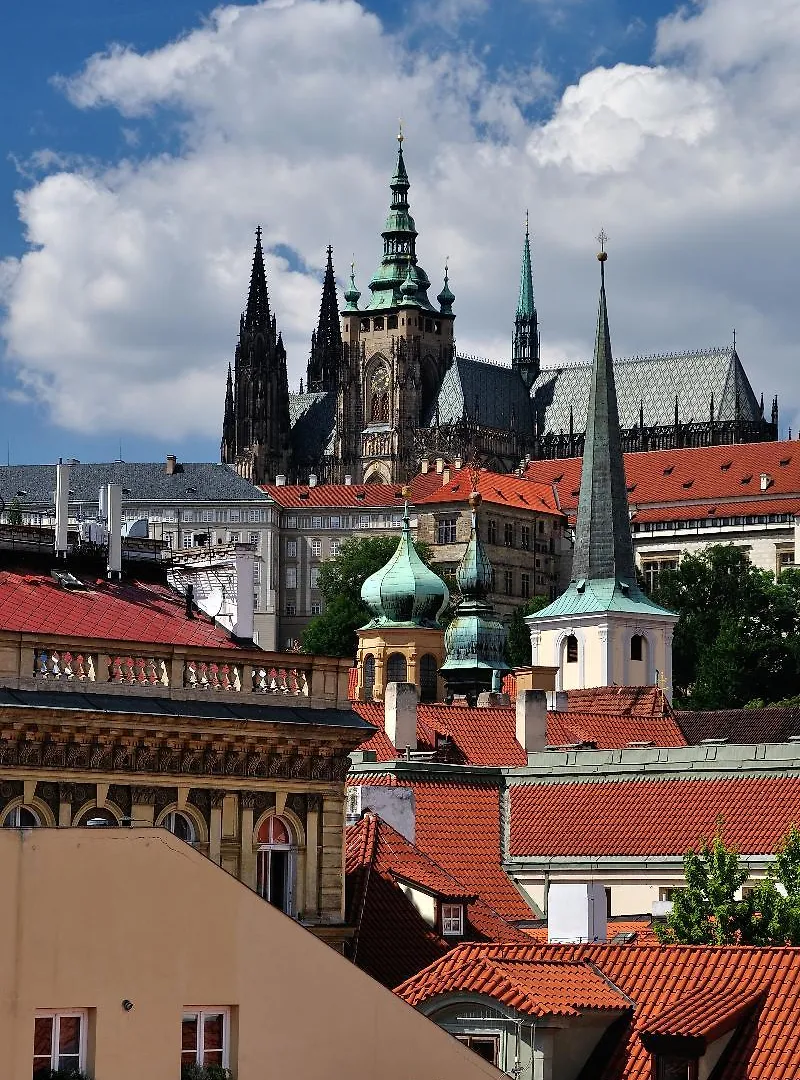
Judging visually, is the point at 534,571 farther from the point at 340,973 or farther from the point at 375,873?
the point at 340,973

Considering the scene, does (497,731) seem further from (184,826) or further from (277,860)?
(184,826)

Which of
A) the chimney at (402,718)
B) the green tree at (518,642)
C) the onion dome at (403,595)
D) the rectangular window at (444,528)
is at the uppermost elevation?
the rectangular window at (444,528)

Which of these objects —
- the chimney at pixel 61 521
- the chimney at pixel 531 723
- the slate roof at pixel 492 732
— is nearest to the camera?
the chimney at pixel 61 521

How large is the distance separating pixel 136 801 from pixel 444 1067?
31.4ft

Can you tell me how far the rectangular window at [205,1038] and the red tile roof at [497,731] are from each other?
94.2 feet

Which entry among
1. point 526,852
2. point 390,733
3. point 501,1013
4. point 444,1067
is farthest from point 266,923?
point 390,733

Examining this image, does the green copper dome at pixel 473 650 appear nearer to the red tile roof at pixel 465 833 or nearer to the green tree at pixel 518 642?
the green tree at pixel 518 642

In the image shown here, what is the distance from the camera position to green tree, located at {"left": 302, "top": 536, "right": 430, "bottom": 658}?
169 meters

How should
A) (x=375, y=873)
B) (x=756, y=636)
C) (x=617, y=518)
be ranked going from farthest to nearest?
(x=756, y=636) → (x=617, y=518) → (x=375, y=873)

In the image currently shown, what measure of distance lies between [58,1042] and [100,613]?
16659mm

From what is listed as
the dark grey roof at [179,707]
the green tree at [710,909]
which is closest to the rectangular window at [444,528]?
the green tree at [710,909]

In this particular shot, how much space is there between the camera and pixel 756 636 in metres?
157

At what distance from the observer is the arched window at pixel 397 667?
89750 mm

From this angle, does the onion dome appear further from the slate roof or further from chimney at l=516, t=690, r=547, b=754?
chimney at l=516, t=690, r=547, b=754
